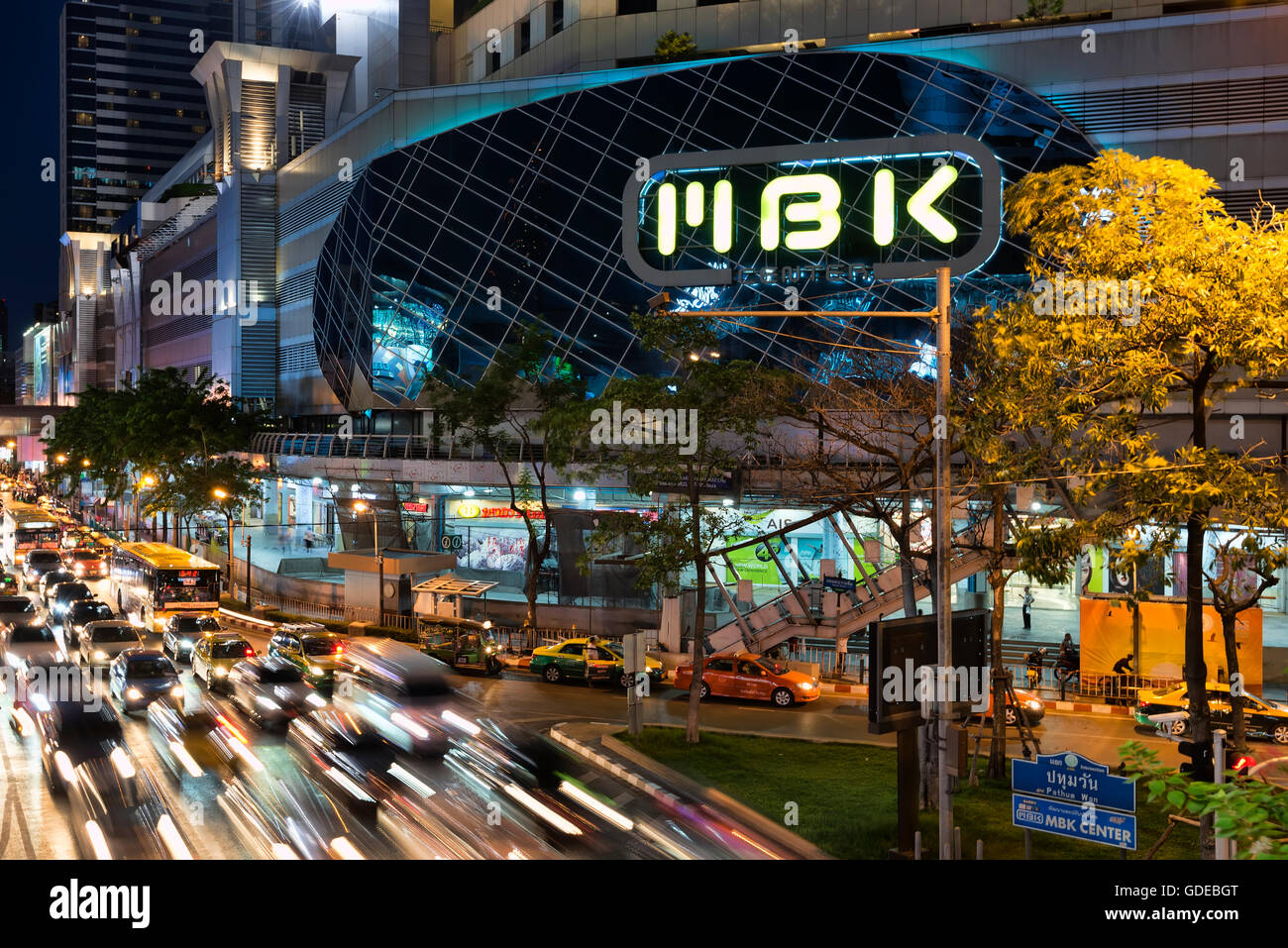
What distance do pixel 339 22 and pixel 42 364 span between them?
136176 millimetres

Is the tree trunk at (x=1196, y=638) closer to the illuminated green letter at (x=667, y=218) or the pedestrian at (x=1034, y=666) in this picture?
Answer: the pedestrian at (x=1034, y=666)

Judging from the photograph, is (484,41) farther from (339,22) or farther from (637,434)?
(637,434)

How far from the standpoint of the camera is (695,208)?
47.1m

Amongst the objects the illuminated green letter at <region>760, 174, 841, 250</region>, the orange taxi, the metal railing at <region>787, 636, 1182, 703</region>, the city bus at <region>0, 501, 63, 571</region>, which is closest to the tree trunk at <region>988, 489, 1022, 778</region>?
the metal railing at <region>787, 636, 1182, 703</region>

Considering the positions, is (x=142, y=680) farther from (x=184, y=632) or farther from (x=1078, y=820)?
(x=1078, y=820)

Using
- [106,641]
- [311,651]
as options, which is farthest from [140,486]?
[311,651]

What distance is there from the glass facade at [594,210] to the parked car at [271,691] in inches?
878

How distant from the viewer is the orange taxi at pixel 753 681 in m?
29.2

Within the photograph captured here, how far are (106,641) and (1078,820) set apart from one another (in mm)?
26705

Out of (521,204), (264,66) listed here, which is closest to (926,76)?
(521,204)

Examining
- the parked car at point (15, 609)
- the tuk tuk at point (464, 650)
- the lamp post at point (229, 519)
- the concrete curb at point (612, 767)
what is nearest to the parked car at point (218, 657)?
the tuk tuk at point (464, 650)

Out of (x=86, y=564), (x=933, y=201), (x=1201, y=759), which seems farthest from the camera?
(x=86, y=564)

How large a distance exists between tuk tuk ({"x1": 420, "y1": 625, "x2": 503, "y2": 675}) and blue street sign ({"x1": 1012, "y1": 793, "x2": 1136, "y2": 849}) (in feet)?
72.5

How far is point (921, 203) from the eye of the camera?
43.4 m
